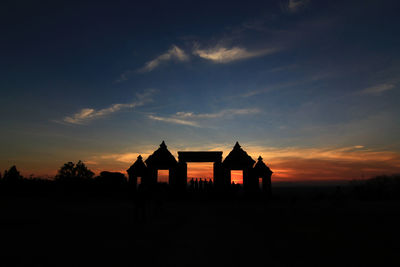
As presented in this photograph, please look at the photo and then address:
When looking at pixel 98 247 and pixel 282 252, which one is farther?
pixel 98 247

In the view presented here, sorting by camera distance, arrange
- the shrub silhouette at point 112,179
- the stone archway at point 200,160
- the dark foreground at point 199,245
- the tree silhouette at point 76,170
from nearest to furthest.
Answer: the dark foreground at point 199,245
the stone archway at point 200,160
the shrub silhouette at point 112,179
the tree silhouette at point 76,170

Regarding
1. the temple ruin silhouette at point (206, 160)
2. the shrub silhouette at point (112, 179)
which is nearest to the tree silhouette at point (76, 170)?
the shrub silhouette at point (112, 179)

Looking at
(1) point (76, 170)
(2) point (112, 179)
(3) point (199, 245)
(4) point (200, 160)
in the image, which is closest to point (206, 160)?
(4) point (200, 160)

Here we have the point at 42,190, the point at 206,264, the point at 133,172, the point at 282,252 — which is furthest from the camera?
the point at 42,190

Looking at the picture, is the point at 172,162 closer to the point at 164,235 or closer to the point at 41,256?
the point at 164,235

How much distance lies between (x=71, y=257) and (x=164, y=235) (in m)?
2.79

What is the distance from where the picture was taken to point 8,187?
27453 millimetres

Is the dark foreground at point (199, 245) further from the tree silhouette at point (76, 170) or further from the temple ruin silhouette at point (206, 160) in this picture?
the tree silhouette at point (76, 170)

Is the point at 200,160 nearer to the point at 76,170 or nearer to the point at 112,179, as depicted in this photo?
the point at 112,179

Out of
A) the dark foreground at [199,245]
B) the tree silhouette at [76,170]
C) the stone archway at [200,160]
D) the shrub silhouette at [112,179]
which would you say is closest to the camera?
the dark foreground at [199,245]

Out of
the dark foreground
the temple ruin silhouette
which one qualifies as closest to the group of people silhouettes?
the temple ruin silhouette

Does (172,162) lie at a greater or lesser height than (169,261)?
greater

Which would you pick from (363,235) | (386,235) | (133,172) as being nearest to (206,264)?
(363,235)

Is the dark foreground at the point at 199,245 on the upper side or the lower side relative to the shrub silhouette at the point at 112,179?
lower
